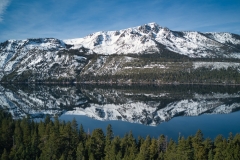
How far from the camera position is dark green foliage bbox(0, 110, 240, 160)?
46594mm

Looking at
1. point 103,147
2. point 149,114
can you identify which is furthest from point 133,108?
point 103,147

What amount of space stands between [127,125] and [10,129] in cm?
4526

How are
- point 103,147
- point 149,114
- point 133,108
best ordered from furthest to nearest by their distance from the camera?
point 133,108, point 149,114, point 103,147

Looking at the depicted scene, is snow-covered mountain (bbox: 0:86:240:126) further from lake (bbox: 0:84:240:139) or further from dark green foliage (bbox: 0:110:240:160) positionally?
dark green foliage (bbox: 0:110:240:160)

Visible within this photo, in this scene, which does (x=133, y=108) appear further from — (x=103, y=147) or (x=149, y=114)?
Result: (x=103, y=147)

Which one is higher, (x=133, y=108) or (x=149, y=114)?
(x=133, y=108)

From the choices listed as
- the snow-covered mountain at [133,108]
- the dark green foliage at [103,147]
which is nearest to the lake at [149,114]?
the snow-covered mountain at [133,108]

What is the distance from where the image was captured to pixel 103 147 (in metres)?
53.3

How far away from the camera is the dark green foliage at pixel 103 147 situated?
4659cm

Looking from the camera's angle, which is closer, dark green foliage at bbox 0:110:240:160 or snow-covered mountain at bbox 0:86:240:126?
dark green foliage at bbox 0:110:240:160

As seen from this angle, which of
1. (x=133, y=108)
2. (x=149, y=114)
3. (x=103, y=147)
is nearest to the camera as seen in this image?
(x=103, y=147)

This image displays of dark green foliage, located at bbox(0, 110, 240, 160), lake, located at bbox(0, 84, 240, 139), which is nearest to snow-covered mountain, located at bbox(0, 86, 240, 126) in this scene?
lake, located at bbox(0, 84, 240, 139)

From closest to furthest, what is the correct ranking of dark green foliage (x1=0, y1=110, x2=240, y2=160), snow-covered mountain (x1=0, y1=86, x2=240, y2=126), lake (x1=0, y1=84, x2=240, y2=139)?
1. dark green foliage (x1=0, y1=110, x2=240, y2=160)
2. lake (x1=0, y1=84, x2=240, y2=139)
3. snow-covered mountain (x1=0, y1=86, x2=240, y2=126)

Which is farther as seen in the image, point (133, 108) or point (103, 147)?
point (133, 108)
